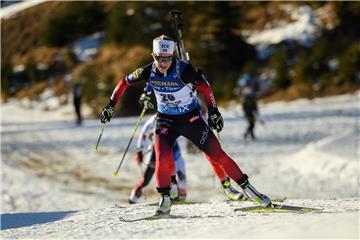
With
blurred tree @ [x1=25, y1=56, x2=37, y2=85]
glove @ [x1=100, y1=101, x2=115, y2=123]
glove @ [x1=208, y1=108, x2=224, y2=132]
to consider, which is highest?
blurred tree @ [x1=25, y1=56, x2=37, y2=85]

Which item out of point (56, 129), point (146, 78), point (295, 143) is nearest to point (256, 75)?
point (56, 129)

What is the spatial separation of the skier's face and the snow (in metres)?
1.90

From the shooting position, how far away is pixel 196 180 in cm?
1471

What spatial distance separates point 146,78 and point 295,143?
39.7 feet

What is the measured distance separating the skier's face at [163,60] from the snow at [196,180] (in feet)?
6.22

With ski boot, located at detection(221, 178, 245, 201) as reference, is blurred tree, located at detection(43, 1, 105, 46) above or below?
above

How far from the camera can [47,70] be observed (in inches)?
1992

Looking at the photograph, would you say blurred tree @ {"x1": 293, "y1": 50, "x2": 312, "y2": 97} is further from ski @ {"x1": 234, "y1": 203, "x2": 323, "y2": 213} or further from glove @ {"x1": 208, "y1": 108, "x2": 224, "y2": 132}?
glove @ {"x1": 208, "y1": 108, "x2": 224, "y2": 132}

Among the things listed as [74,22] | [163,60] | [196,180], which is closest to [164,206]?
[163,60]

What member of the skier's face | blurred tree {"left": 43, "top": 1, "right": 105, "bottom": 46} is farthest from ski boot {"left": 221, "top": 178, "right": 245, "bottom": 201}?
blurred tree {"left": 43, "top": 1, "right": 105, "bottom": 46}

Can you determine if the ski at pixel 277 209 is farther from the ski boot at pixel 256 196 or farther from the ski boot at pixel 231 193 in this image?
the ski boot at pixel 231 193

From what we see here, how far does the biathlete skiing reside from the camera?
24.1 feet

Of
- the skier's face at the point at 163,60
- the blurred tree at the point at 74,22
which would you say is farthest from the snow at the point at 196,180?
the blurred tree at the point at 74,22

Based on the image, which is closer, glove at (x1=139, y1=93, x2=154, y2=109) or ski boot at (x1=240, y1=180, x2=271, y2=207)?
ski boot at (x1=240, y1=180, x2=271, y2=207)
